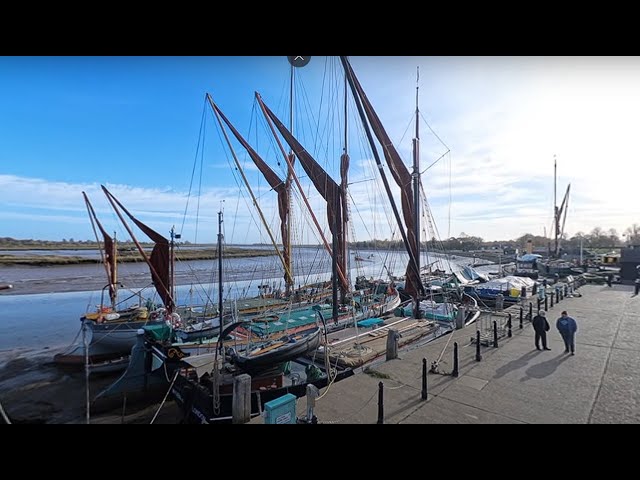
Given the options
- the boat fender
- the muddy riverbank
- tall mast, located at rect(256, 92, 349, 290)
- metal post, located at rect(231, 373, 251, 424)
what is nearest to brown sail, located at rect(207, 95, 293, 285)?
tall mast, located at rect(256, 92, 349, 290)

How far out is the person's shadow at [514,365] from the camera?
801cm

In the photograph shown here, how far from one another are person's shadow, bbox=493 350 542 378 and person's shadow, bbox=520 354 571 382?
0.27 m

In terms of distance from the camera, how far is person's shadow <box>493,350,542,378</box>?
26.3ft

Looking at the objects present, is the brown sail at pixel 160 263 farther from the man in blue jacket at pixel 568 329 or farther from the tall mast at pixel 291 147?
the man in blue jacket at pixel 568 329

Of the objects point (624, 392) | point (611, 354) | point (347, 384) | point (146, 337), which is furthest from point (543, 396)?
point (146, 337)

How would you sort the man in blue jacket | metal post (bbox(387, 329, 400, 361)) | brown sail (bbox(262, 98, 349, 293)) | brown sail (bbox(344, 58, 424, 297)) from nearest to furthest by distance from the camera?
metal post (bbox(387, 329, 400, 361)) → the man in blue jacket → brown sail (bbox(344, 58, 424, 297)) → brown sail (bbox(262, 98, 349, 293))

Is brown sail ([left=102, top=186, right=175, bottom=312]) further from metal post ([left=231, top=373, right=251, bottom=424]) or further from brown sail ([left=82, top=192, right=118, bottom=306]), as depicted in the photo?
metal post ([left=231, top=373, right=251, bottom=424])

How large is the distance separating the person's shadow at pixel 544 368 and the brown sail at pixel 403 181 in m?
5.14

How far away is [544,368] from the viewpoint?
837cm

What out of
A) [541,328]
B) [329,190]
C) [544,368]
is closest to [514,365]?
[544,368]

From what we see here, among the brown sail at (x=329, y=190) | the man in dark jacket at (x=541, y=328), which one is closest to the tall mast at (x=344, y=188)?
the brown sail at (x=329, y=190)

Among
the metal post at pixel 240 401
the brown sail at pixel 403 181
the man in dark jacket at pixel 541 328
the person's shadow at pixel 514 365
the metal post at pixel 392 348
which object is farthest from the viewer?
the brown sail at pixel 403 181
